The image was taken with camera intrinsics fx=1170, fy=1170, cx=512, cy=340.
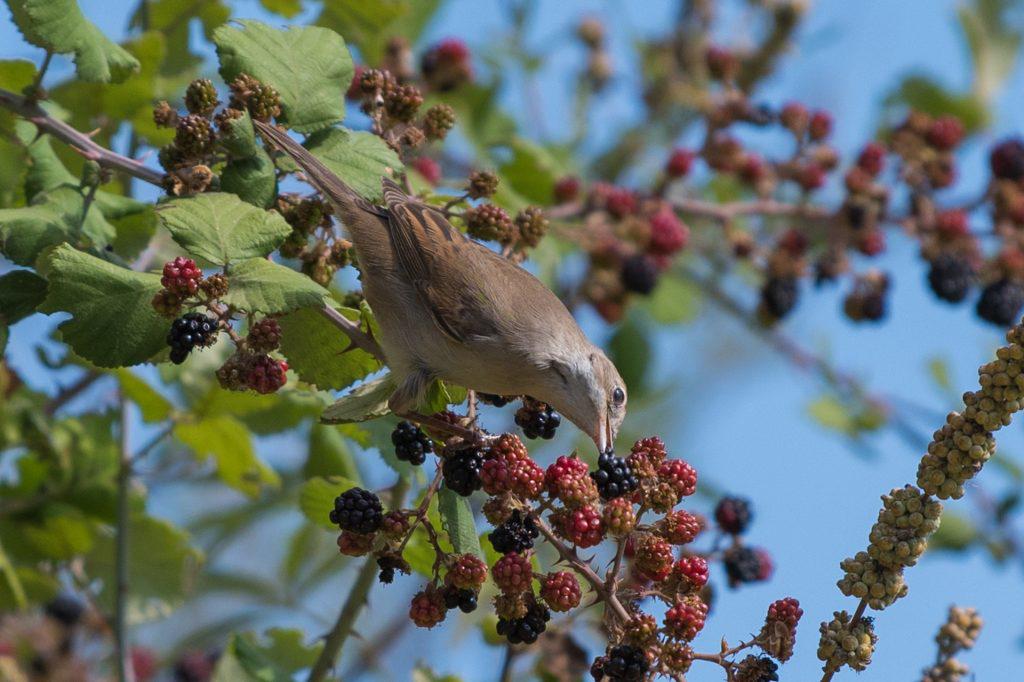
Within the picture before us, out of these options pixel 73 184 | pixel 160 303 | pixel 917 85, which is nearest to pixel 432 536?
pixel 160 303

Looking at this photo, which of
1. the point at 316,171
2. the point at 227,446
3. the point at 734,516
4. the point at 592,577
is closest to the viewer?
the point at 592,577

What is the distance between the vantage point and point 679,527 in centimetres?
280

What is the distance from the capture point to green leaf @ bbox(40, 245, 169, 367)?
9.23 feet

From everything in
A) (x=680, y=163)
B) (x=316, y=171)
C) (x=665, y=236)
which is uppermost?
(x=680, y=163)

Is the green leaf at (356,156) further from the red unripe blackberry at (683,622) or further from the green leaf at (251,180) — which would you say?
the red unripe blackberry at (683,622)

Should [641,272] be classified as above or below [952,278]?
below

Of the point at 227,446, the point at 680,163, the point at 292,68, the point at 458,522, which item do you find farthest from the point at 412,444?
the point at 680,163

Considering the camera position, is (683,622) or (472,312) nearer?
(683,622)

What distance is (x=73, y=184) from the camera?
335 cm

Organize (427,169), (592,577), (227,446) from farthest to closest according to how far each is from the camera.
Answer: (427,169) → (227,446) → (592,577)

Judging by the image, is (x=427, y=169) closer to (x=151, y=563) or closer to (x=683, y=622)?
(x=151, y=563)

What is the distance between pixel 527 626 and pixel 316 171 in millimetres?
1448

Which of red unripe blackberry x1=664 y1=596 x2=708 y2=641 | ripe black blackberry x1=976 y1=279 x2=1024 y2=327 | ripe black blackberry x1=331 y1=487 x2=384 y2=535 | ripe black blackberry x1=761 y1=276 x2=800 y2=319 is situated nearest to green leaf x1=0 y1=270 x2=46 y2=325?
ripe black blackberry x1=331 y1=487 x2=384 y2=535

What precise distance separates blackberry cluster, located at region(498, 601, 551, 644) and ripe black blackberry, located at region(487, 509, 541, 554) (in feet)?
0.50
